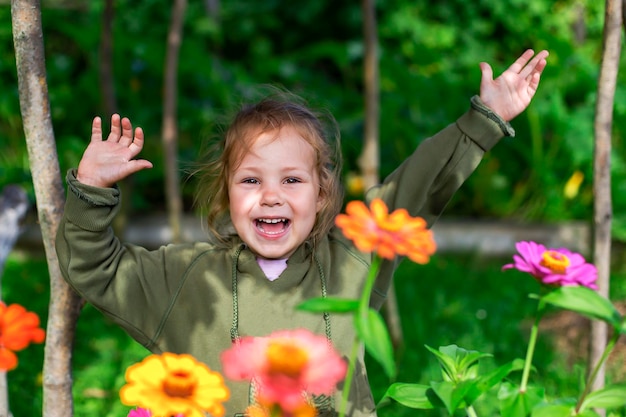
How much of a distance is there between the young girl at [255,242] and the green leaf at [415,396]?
0.64 feet

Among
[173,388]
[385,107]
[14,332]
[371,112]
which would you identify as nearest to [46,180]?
[14,332]

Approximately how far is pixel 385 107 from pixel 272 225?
2.94 meters

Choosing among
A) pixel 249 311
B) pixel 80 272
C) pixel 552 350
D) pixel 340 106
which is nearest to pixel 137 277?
pixel 80 272

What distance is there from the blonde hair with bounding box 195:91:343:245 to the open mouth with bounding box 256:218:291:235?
0.33ft

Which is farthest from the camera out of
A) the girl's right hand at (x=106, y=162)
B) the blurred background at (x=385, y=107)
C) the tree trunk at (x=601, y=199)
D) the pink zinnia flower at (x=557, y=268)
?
the blurred background at (x=385, y=107)

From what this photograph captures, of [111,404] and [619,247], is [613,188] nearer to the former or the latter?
[619,247]

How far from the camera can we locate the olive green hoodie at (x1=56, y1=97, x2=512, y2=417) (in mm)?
1443

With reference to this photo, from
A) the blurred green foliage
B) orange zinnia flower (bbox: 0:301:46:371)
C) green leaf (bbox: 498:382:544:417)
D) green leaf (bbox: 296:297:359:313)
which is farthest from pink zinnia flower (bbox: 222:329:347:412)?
the blurred green foliage

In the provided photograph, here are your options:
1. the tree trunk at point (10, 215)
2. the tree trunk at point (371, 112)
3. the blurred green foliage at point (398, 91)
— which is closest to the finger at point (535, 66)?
the tree trunk at point (371, 112)

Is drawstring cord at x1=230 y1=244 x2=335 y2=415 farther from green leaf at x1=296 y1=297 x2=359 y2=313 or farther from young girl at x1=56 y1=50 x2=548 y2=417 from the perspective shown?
green leaf at x1=296 y1=297 x2=359 y2=313

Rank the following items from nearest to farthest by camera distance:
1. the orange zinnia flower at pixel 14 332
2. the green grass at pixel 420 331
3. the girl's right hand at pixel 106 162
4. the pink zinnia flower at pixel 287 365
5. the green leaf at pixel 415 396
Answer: the pink zinnia flower at pixel 287 365 < the orange zinnia flower at pixel 14 332 < the green leaf at pixel 415 396 < the girl's right hand at pixel 106 162 < the green grass at pixel 420 331

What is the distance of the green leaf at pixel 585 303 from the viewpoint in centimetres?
102

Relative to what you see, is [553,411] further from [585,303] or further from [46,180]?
[46,180]

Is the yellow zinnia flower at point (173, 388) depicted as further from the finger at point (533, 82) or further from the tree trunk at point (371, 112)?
the tree trunk at point (371, 112)
